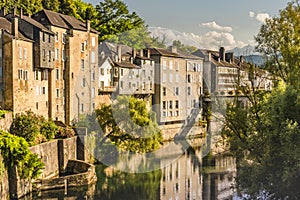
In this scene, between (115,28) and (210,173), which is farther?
(115,28)

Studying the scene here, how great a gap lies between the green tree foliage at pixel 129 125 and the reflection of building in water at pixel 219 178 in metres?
4.46

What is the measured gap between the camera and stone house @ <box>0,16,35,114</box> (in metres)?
33.2

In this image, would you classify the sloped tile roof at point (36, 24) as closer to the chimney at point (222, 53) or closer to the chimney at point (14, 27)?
the chimney at point (14, 27)

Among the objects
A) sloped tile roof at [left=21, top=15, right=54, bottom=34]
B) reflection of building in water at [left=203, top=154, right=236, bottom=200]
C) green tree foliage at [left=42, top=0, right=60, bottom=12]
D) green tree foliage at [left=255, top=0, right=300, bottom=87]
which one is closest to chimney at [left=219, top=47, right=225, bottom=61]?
green tree foliage at [left=42, top=0, right=60, bottom=12]

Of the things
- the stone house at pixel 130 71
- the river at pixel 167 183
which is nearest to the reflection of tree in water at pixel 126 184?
the river at pixel 167 183

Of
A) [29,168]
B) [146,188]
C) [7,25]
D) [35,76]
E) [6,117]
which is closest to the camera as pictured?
[29,168]

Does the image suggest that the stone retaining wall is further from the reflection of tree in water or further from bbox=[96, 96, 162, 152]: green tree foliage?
bbox=[96, 96, 162, 152]: green tree foliage

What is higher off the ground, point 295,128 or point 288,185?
point 295,128

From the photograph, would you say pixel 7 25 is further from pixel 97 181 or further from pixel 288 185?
pixel 288 185

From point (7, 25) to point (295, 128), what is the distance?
23861 mm

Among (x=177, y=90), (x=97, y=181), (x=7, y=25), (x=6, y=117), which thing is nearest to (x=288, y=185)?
(x=97, y=181)

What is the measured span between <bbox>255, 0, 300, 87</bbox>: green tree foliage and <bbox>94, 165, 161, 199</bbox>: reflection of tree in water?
11.8m

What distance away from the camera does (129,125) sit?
39.2 m

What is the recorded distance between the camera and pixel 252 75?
677 inches
